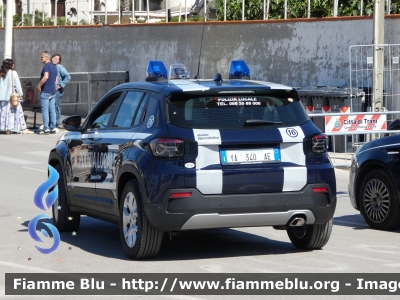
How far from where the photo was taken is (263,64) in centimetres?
2231

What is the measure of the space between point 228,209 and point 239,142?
1.89 ft

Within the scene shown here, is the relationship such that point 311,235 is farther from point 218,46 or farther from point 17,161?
point 218,46

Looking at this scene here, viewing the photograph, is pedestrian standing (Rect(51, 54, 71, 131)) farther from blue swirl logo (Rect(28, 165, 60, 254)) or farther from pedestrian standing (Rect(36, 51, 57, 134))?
blue swirl logo (Rect(28, 165, 60, 254))

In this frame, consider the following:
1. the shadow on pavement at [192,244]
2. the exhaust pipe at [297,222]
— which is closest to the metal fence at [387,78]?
the shadow on pavement at [192,244]

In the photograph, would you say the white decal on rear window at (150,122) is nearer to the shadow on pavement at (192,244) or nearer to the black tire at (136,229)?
the black tire at (136,229)

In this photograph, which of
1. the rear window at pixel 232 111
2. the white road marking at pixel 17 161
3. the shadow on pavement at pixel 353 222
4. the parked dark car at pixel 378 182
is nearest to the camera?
the rear window at pixel 232 111

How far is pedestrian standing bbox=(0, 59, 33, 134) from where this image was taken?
21.6m

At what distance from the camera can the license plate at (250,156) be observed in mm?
7859

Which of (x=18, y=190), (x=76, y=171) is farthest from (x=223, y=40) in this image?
(x=76, y=171)

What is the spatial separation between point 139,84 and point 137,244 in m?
1.63

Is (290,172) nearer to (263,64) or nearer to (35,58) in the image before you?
(263,64)

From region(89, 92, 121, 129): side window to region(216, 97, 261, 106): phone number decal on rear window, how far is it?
141 cm

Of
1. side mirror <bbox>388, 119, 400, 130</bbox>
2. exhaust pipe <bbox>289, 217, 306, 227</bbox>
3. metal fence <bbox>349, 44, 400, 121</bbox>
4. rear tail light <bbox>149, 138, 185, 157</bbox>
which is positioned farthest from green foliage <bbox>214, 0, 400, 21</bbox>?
rear tail light <bbox>149, 138, 185, 157</bbox>

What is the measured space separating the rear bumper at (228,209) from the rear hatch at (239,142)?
2.7 inches
